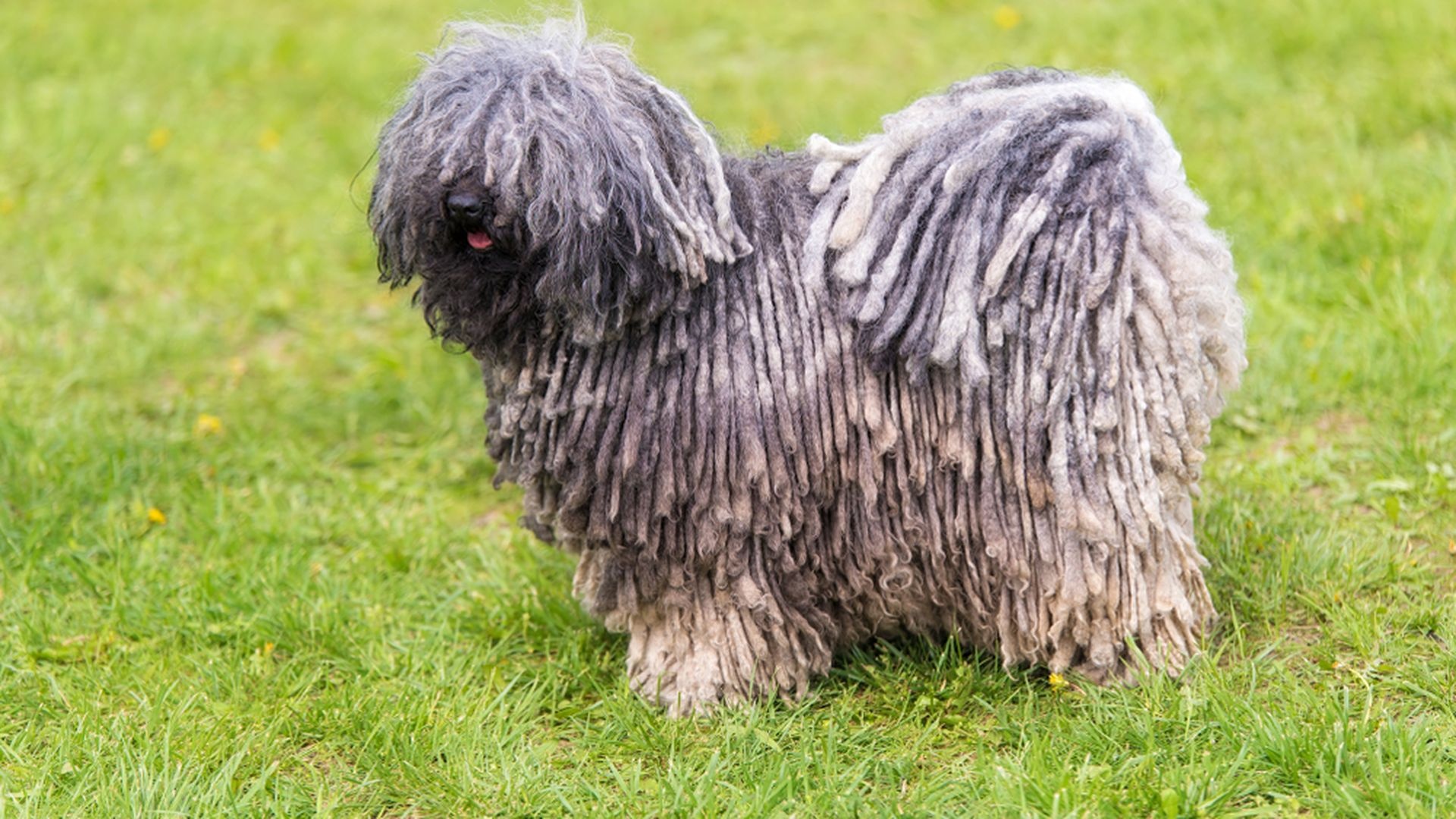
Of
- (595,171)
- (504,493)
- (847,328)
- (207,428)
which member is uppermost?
(595,171)

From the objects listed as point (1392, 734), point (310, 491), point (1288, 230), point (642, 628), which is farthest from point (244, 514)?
point (1288, 230)

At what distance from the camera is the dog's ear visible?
328 centimetres

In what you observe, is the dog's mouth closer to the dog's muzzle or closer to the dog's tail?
the dog's muzzle

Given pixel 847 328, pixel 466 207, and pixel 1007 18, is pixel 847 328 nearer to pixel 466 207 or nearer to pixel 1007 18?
pixel 466 207

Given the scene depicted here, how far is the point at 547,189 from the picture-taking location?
10.7ft

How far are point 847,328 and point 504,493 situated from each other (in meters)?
2.01

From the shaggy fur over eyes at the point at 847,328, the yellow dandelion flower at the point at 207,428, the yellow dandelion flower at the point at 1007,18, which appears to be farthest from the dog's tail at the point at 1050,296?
the yellow dandelion flower at the point at 1007,18

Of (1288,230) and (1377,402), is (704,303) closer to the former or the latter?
(1377,402)

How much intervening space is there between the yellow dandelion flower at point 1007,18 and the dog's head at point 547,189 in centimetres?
483

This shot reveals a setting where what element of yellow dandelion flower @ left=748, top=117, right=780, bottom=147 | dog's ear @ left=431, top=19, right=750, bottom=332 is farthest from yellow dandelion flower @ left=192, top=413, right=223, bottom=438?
yellow dandelion flower @ left=748, top=117, right=780, bottom=147

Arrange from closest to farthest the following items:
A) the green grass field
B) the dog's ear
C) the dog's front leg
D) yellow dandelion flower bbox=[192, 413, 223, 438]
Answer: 1. the dog's ear
2. the green grass field
3. the dog's front leg
4. yellow dandelion flower bbox=[192, 413, 223, 438]

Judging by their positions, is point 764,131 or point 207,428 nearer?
point 207,428

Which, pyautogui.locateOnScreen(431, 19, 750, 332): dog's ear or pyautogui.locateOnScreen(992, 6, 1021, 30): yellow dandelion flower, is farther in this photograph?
A: pyautogui.locateOnScreen(992, 6, 1021, 30): yellow dandelion flower

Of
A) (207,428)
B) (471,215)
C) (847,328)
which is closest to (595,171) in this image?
(471,215)
